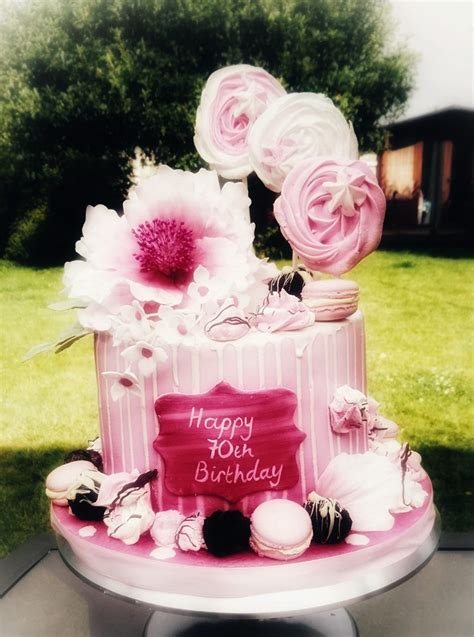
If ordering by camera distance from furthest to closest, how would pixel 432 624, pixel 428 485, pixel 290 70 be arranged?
pixel 290 70 → pixel 432 624 → pixel 428 485

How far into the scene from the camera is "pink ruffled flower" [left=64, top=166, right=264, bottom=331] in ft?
4.48

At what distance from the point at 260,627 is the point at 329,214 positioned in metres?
1.15

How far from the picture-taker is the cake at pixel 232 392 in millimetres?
1289

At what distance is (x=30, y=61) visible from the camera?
4.66 m

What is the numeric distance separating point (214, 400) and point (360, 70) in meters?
3.78

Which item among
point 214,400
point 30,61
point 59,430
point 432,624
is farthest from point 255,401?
point 30,61

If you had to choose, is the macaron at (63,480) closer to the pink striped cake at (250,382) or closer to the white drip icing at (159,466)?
the pink striped cake at (250,382)

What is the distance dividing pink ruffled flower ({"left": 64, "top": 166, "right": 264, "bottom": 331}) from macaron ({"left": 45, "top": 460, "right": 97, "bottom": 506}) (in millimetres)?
358

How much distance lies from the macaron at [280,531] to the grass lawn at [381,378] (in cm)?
→ 215

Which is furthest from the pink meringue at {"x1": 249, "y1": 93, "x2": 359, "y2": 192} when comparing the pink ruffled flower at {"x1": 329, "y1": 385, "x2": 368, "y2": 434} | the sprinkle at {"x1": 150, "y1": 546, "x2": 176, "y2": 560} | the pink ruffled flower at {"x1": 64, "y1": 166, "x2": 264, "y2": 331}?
the sprinkle at {"x1": 150, "y1": 546, "x2": 176, "y2": 560}

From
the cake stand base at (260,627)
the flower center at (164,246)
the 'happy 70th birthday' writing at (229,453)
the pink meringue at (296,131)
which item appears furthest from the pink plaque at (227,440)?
the cake stand base at (260,627)

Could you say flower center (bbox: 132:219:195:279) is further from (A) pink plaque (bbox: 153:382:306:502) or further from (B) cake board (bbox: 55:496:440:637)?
(B) cake board (bbox: 55:496:440:637)

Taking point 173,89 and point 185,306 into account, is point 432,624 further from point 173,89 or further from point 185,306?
point 173,89

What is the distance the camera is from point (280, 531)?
1.25 meters
